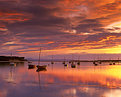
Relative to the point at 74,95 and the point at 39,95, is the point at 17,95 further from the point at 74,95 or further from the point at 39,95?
the point at 74,95

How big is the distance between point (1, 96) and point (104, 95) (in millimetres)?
14036

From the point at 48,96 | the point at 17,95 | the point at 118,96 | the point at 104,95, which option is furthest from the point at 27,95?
the point at 118,96

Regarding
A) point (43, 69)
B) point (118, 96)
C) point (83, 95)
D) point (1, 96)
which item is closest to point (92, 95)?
point (83, 95)

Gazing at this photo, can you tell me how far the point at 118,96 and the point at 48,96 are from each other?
9.48 metres

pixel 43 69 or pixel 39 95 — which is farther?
pixel 43 69

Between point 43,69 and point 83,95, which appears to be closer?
point 83,95

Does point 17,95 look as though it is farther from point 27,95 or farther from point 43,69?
point 43,69

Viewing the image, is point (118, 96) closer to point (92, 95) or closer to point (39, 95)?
point (92, 95)

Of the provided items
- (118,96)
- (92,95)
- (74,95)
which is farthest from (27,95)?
(118,96)

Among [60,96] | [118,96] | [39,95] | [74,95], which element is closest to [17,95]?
[39,95]

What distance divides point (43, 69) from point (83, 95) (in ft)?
185

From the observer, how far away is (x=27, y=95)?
73.3 feet

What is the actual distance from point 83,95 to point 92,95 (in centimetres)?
124

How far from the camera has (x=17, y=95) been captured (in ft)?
73.9
